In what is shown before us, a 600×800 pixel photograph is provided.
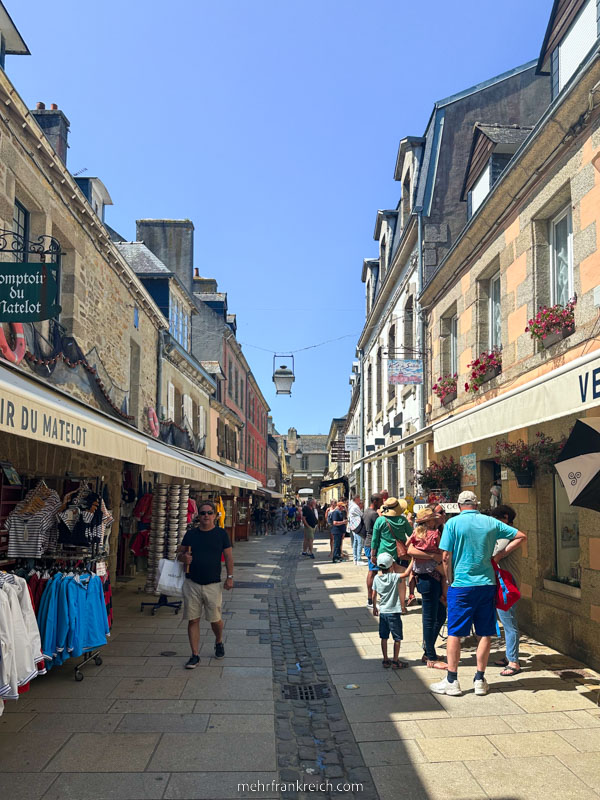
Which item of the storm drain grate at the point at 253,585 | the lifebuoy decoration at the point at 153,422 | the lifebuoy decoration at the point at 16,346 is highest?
the lifebuoy decoration at the point at 16,346

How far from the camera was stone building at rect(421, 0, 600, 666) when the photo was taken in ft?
20.2

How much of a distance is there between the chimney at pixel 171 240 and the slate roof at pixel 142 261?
2690 mm

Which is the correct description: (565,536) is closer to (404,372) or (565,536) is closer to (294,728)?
(294,728)

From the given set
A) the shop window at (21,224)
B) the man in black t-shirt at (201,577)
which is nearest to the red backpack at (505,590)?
the man in black t-shirt at (201,577)

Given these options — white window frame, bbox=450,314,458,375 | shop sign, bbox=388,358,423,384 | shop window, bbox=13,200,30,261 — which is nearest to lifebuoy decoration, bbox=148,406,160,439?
shop sign, bbox=388,358,423,384

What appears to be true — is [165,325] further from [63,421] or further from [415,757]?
[415,757]

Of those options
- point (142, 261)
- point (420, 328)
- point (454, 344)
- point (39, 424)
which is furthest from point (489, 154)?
point (142, 261)

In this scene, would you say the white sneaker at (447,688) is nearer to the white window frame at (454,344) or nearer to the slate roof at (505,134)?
the white window frame at (454,344)

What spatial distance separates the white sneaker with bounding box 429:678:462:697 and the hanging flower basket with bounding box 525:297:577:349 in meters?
3.70

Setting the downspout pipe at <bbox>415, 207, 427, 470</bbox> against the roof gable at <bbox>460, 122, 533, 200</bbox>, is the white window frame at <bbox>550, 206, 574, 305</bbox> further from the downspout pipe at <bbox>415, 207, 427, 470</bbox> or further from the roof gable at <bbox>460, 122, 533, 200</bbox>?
the downspout pipe at <bbox>415, 207, 427, 470</bbox>

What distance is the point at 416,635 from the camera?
7.96 meters

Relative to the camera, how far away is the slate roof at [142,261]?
57.9 ft

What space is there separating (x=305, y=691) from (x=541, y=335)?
4.47 metres

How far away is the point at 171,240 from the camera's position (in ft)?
74.0
